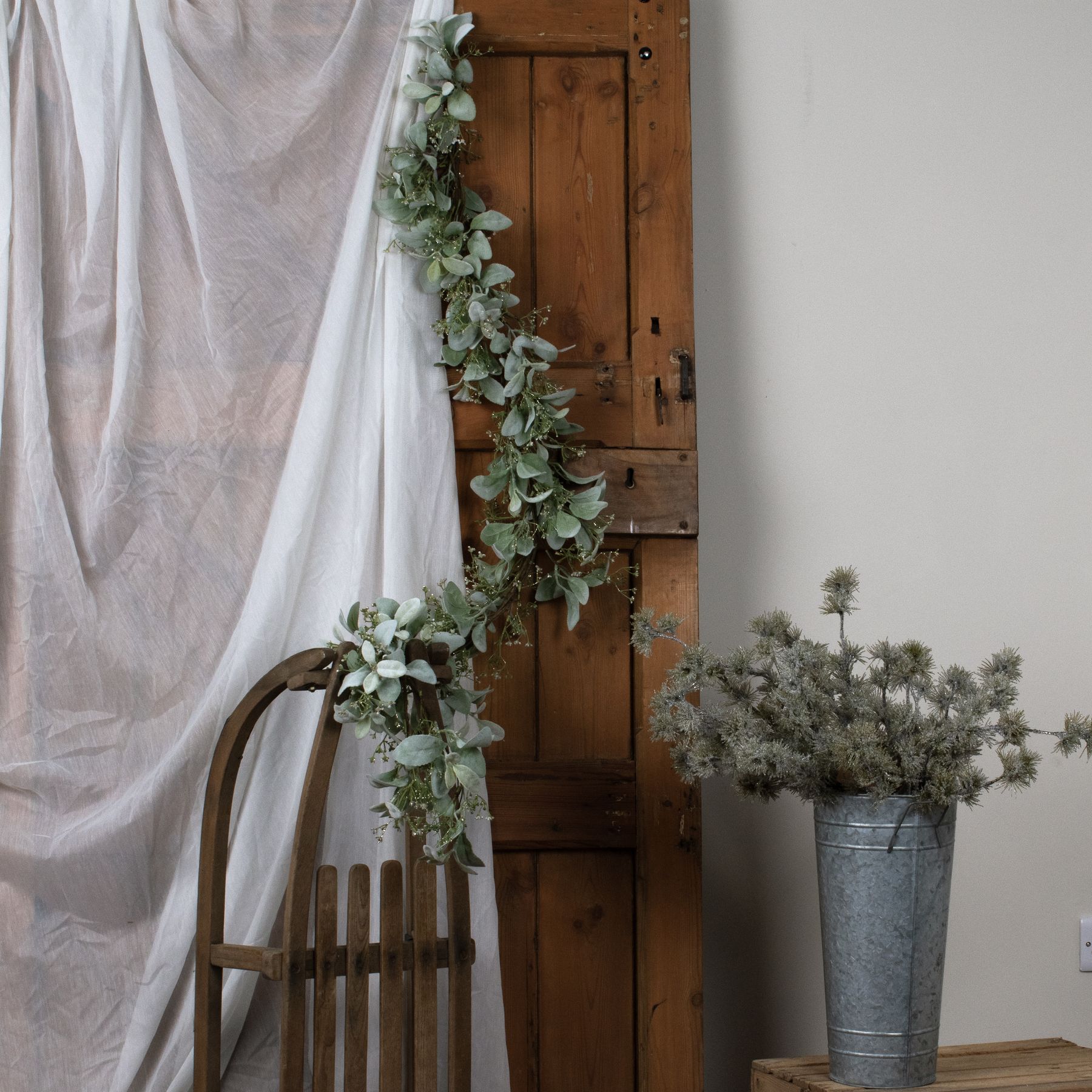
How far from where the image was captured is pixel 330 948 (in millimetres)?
1112

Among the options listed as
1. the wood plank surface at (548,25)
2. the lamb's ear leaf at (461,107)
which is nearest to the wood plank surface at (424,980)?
the lamb's ear leaf at (461,107)

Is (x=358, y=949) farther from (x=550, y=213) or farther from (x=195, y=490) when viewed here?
(x=550, y=213)

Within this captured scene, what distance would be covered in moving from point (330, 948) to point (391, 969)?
2.9 inches

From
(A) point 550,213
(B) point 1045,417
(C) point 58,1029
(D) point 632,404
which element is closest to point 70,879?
(C) point 58,1029

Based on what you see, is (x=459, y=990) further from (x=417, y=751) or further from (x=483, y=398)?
(x=483, y=398)

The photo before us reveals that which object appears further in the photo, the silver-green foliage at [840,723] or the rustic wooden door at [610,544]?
the rustic wooden door at [610,544]

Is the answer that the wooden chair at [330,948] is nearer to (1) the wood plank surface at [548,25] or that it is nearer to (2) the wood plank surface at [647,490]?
(2) the wood plank surface at [647,490]

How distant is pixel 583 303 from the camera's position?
1.49 metres

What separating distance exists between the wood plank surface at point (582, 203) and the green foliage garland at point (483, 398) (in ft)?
0.19

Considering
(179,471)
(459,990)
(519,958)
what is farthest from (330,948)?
(179,471)

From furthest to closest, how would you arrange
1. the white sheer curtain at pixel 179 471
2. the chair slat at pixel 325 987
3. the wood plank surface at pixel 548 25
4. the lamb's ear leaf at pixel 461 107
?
the wood plank surface at pixel 548 25 → the lamb's ear leaf at pixel 461 107 → the white sheer curtain at pixel 179 471 → the chair slat at pixel 325 987

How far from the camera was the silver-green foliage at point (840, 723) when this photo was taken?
1101 mm

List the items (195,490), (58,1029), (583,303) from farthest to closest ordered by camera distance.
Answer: (583,303) → (195,490) → (58,1029)

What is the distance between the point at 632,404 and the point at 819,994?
87cm
